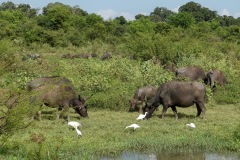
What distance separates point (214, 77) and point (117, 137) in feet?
26.2

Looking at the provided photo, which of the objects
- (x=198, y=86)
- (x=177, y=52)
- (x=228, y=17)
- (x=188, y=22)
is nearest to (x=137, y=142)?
(x=198, y=86)

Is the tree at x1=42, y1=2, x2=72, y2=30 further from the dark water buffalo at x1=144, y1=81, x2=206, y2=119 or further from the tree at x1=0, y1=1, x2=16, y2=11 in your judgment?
the dark water buffalo at x1=144, y1=81, x2=206, y2=119

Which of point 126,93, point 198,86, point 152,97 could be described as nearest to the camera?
point 198,86

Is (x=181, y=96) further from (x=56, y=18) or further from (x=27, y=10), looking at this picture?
(x=27, y=10)

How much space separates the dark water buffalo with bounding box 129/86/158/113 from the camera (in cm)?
1423

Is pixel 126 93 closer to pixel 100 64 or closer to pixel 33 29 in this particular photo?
pixel 100 64

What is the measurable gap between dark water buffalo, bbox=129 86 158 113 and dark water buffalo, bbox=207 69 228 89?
3.62 meters

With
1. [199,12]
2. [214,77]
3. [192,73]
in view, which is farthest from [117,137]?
[199,12]

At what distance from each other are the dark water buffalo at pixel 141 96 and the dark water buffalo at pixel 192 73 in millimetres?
3039

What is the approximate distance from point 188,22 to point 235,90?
1482 inches

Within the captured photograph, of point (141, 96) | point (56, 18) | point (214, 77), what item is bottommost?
point (141, 96)

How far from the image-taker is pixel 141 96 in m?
14.3

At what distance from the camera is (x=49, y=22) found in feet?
135

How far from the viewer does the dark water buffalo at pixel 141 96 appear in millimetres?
14227
